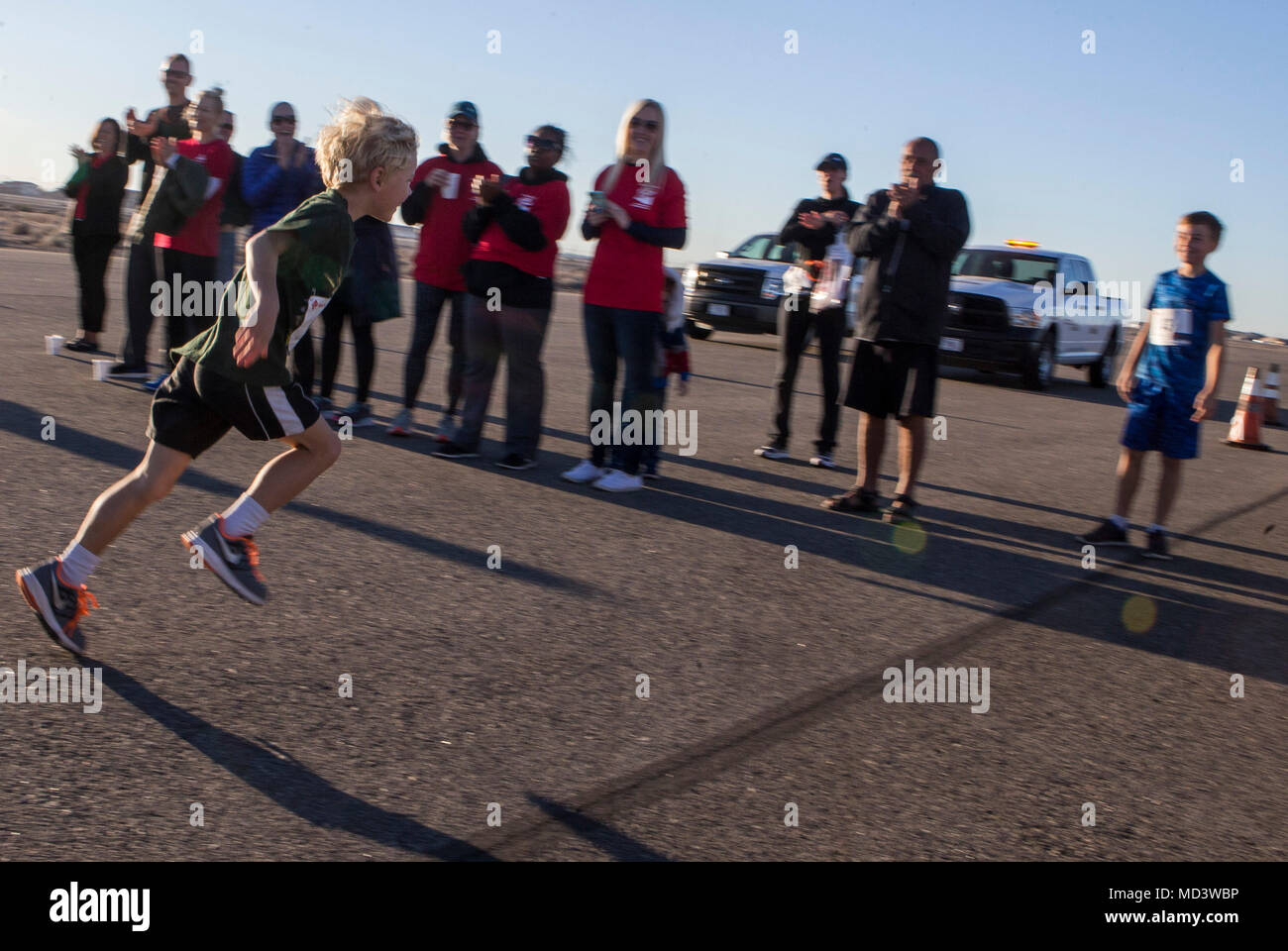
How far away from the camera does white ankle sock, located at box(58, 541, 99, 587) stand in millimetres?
3936

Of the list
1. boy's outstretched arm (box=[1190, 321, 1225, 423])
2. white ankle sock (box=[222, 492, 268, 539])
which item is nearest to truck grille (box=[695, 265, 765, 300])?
boy's outstretched arm (box=[1190, 321, 1225, 423])

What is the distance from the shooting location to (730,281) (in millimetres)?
19125

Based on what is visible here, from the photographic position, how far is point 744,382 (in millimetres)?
14562

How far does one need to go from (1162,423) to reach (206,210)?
20.6 feet

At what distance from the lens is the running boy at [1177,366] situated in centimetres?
699

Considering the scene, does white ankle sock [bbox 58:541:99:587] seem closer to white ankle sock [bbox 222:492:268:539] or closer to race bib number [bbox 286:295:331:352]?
white ankle sock [bbox 222:492:268:539]

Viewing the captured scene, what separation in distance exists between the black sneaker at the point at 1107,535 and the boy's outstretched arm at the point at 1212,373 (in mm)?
748

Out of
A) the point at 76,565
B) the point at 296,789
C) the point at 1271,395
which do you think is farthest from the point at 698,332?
the point at 296,789

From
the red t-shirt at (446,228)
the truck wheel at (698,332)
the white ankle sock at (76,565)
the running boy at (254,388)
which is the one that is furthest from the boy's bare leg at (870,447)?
the truck wheel at (698,332)

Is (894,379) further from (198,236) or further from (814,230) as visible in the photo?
(198,236)

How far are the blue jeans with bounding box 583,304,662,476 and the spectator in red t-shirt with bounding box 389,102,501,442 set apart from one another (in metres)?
0.89

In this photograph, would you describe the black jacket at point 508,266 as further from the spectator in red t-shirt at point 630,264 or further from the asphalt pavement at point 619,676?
the asphalt pavement at point 619,676
